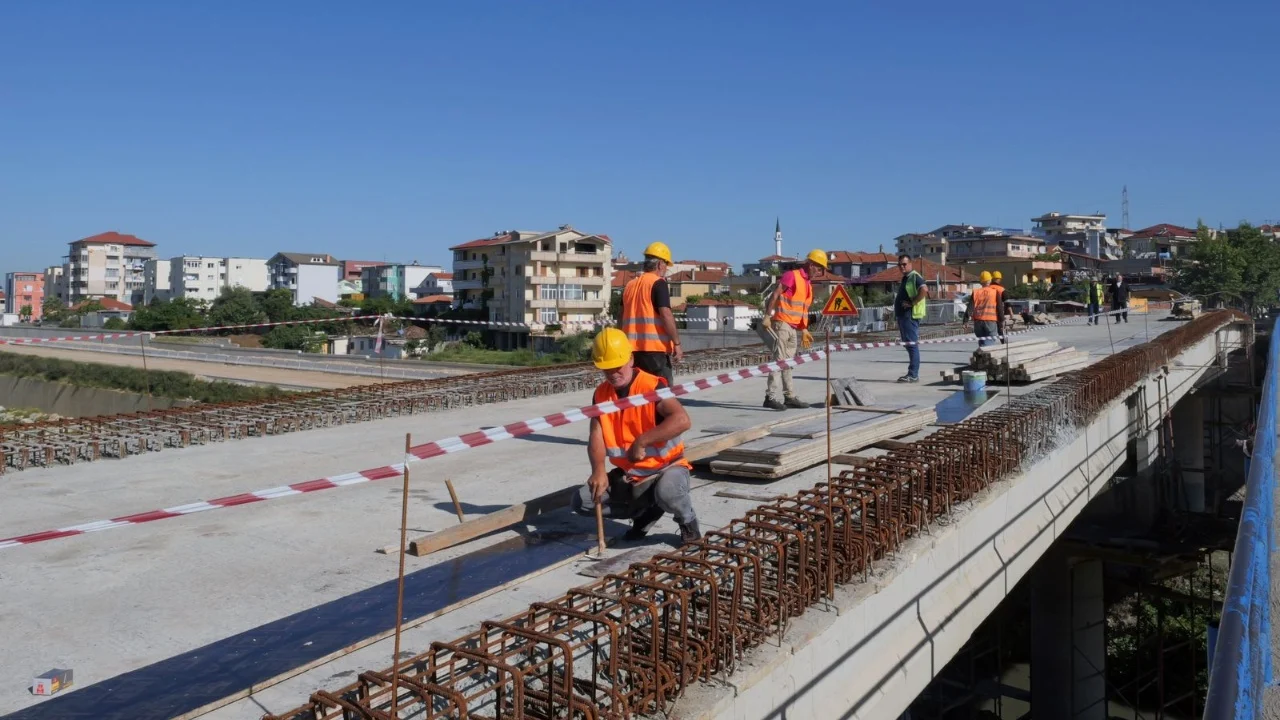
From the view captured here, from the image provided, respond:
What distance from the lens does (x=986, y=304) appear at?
563 inches

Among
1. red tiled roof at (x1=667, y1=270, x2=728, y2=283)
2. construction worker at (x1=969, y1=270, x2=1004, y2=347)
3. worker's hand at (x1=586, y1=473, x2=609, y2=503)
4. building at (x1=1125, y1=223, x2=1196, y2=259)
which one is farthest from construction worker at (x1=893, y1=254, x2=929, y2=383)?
building at (x1=1125, y1=223, x2=1196, y2=259)

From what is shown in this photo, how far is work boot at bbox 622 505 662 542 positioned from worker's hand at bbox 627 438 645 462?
18.2 inches

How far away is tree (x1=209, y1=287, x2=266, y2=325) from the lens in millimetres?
63650

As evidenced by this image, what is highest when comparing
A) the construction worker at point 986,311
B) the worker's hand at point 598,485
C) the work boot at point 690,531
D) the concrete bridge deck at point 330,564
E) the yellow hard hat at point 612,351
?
the construction worker at point 986,311

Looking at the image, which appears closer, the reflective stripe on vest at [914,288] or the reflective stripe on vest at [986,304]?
the reflective stripe on vest at [914,288]

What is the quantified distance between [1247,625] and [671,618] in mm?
2013

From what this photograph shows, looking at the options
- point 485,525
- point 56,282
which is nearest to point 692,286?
point 485,525

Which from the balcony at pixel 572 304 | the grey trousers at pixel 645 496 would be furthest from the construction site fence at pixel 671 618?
the balcony at pixel 572 304

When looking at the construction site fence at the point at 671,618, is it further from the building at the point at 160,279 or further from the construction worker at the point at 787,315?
the building at the point at 160,279

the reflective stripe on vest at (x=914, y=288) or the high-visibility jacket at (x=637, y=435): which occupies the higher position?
the reflective stripe on vest at (x=914, y=288)

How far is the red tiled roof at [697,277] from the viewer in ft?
282

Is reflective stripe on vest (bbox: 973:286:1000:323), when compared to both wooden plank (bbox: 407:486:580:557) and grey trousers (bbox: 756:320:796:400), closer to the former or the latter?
grey trousers (bbox: 756:320:796:400)

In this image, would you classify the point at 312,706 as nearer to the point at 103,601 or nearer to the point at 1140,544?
the point at 103,601

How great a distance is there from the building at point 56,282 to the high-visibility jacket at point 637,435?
13385cm
